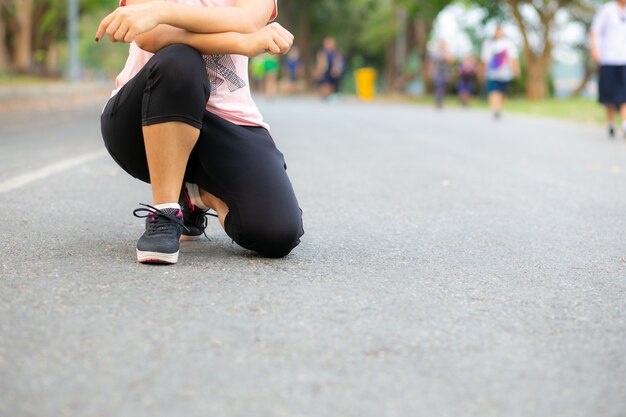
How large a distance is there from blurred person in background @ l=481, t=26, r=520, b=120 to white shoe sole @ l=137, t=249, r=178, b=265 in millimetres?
15355

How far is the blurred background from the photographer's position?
31.1 meters

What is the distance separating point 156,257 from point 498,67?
54.2 feet

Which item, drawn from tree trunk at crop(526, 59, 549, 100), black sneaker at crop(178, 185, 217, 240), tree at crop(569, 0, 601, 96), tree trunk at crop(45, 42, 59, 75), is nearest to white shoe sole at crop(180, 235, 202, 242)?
black sneaker at crop(178, 185, 217, 240)

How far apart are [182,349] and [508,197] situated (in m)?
4.04

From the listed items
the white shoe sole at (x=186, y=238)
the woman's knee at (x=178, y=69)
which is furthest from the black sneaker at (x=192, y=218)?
the woman's knee at (x=178, y=69)

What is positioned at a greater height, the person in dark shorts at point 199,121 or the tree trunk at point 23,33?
the person in dark shorts at point 199,121

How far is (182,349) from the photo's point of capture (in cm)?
245

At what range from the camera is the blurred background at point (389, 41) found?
31.1m

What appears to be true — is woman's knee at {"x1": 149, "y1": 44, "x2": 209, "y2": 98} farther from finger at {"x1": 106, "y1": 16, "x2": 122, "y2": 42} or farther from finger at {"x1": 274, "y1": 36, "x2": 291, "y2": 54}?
finger at {"x1": 274, "y1": 36, "x2": 291, "y2": 54}

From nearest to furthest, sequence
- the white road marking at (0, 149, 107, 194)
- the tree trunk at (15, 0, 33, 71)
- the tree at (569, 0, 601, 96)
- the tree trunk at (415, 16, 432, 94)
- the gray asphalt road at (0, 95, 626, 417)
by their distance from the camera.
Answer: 1. the gray asphalt road at (0, 95, 626, 417)
2. the white road marking at (0, 149, 107, 194)
3. the tree trunk at (15, 0, 33, 71)
4. the tree trunk at (415, 16, 432, 94)
5. the tree at (569, 0, 601, 96)

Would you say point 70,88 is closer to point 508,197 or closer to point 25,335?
point 508,197

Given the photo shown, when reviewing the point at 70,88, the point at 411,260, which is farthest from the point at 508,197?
the point at 70,88

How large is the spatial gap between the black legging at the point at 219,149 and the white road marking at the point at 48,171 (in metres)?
2.28

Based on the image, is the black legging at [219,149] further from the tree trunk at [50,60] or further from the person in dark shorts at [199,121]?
the tree trunk at [50,60]
